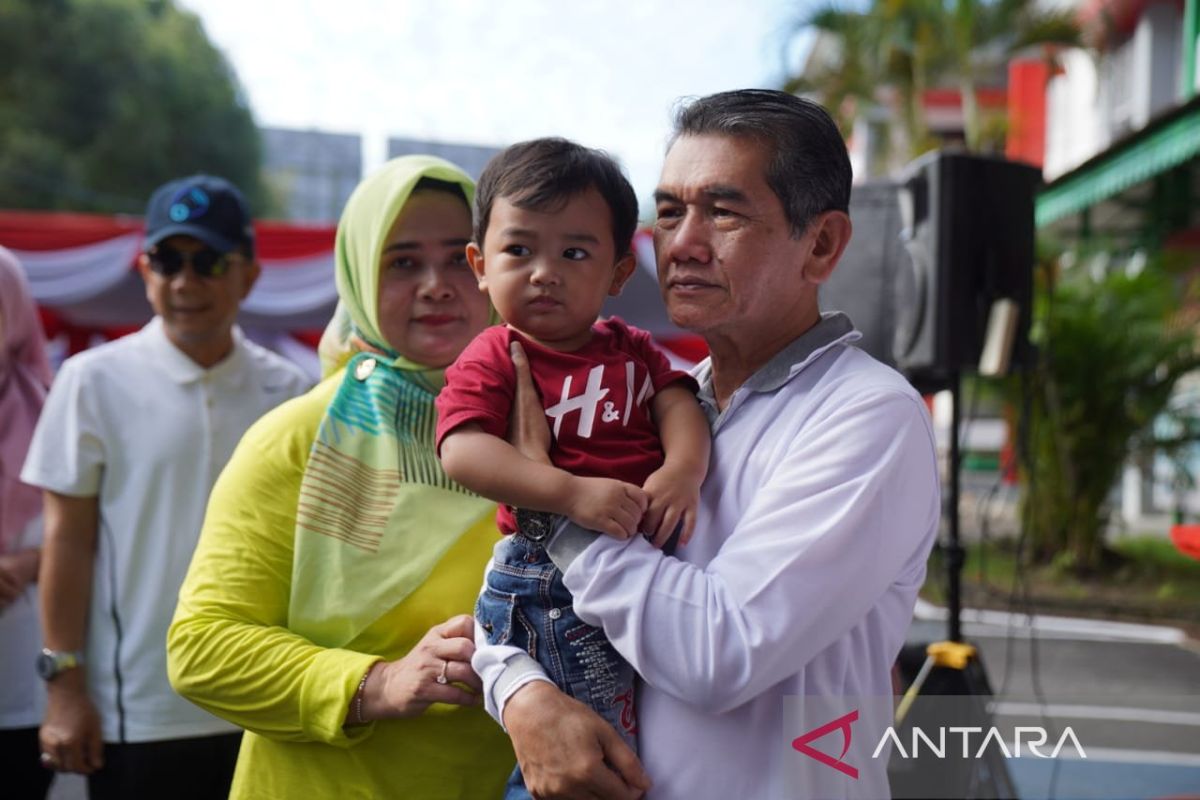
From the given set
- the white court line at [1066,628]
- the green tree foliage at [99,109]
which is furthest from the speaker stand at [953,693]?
the green tree foliage at [99,109]

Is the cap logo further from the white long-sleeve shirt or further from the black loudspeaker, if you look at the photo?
the black loudspeaker

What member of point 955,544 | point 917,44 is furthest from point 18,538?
point 917,44

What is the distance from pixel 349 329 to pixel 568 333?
66 cm

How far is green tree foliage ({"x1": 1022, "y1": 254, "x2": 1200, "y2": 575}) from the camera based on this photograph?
342 inches

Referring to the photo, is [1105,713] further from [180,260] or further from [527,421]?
[527,421]

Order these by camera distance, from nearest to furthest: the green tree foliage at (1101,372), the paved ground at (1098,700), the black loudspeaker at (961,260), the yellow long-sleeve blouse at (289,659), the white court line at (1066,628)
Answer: the yellow long-sleeve blouse at (289,659) → the black loudspeaker at (961,260) → the paved ground at (1098,700) → the white court line at (1066,628) → the green tree foliage at (1101,372)

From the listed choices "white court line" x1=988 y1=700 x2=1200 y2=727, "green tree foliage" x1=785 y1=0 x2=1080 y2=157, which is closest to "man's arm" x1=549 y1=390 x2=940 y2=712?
"white court line" x1=988 y1=700 x2=1200 y2=727

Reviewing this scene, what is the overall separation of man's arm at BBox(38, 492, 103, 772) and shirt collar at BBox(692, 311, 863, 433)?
169 centimetres

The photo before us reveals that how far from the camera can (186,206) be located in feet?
8.80

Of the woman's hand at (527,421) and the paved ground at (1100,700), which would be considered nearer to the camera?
the woman's hand at (527,421)

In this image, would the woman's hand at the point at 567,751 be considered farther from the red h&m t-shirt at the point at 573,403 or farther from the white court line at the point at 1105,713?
the white court line at the point at 1105,713

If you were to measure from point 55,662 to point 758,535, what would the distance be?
1.89 meters

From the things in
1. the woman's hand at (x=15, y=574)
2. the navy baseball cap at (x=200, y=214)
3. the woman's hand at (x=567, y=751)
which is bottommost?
the woman's hand at (x=15, y=574)

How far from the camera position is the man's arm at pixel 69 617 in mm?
2365
